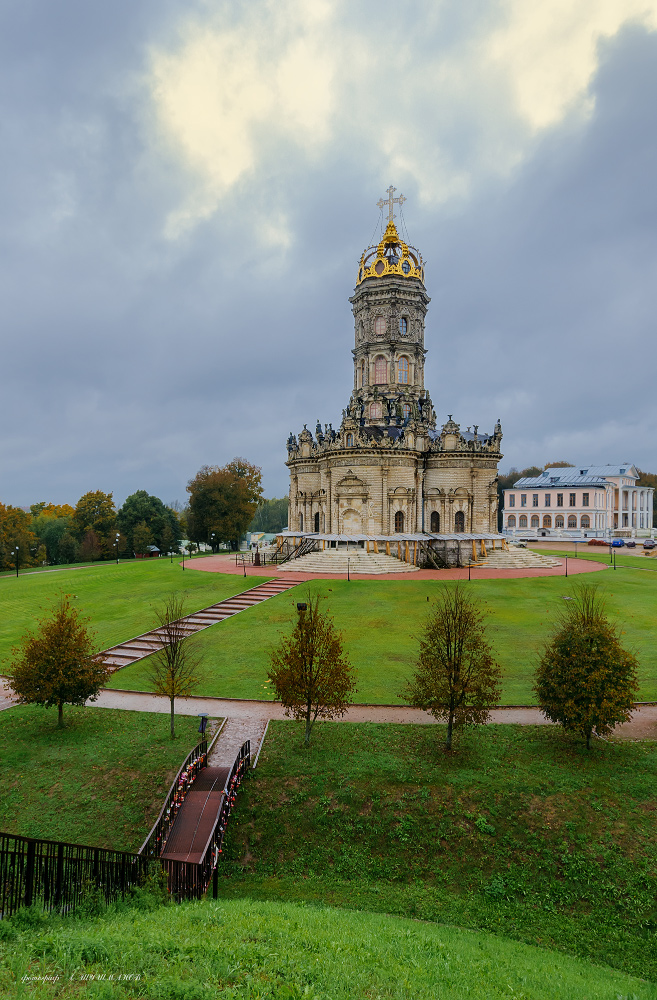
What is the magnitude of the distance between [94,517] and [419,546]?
4627 centimetres

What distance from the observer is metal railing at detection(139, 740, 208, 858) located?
1087 centimetres

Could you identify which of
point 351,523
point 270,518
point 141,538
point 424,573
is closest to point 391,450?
point 351,523

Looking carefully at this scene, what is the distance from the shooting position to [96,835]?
39.0ft

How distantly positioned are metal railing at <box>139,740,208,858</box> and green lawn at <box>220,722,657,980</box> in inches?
55.0

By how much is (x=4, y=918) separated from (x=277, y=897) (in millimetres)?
5302

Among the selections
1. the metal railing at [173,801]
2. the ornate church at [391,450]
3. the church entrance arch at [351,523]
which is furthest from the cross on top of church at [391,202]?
the metal railing at [173,801]

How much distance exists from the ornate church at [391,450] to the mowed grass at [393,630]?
14.0 metres

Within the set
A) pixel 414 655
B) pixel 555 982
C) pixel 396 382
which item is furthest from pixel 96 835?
pixel 396 382

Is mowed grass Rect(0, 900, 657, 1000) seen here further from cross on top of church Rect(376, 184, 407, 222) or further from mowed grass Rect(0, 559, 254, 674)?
cross on top of church Rect(376, 184, 407, 222)

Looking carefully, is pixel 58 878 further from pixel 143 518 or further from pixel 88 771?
pixel 143 518

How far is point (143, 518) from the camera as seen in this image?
7262 centimetres

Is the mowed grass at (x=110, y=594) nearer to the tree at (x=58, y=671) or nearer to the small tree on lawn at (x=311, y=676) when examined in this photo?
the tree at (x=58, y=671)

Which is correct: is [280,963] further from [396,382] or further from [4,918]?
[396,382]

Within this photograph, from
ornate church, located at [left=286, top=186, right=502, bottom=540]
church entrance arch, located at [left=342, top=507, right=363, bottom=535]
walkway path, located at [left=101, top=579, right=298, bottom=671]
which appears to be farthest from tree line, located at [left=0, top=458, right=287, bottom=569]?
walkway path, located at [left=101, top=579, right=298, bottom=671]
